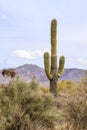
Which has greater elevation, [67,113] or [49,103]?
[49,103]

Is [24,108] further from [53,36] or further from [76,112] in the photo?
[53,36]

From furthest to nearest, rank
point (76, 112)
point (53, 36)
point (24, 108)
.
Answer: point (53, 36), point (76, 112), point (24, 108)

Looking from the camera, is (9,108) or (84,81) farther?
(84,81)

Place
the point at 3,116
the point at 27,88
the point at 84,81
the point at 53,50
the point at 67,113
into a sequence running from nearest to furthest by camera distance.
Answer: the point at 3,116 < the point at 27,88 < the point at 67,113 < the point at 84,81 < the point at 53,50

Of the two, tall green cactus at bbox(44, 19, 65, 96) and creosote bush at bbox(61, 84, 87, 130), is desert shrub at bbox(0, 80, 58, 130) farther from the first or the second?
tall green cactus at bbox(44, 19, 65, 96)

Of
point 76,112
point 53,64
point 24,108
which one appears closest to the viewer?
point 24,108

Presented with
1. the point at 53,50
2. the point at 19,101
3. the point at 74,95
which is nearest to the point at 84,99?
the point at 74,95

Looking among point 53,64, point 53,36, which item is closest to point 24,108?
point 53,36

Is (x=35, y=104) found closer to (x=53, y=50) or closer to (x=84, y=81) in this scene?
Result: (x=84, y=81)

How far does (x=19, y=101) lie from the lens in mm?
16453

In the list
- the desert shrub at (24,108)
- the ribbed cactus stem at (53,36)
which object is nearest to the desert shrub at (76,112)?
the desert shrub at (24,108)

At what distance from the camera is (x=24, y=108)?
1638cm

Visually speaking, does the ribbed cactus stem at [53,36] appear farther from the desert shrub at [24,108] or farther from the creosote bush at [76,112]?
the desert shrub at [24,108]

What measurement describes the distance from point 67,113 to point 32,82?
2.87 m
